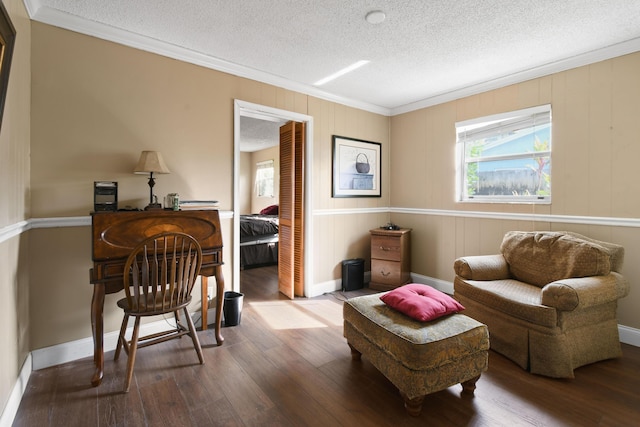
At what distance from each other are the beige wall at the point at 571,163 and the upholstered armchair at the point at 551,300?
1.21ft

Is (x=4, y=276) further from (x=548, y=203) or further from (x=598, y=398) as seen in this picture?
(x=548, y=203)

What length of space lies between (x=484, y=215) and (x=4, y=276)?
400cm

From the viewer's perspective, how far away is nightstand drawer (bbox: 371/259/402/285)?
388 centimetres

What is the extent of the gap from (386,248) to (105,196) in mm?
3017

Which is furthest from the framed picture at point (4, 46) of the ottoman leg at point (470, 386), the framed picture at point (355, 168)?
the framed picture at point (355, 168)

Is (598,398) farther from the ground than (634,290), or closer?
closer

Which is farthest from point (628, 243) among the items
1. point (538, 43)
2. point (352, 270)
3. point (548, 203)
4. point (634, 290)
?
point (352, 270)

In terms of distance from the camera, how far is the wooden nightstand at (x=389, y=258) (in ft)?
12.7

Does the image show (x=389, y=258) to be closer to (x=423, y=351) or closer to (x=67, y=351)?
(x=423, y=351)

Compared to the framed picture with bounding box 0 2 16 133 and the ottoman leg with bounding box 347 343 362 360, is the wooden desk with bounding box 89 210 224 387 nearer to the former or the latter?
the framed picture with bounding box 0 2 16 133

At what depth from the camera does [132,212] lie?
219 centimetres

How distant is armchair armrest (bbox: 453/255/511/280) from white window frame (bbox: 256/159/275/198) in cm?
560

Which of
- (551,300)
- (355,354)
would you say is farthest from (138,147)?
(551,300)

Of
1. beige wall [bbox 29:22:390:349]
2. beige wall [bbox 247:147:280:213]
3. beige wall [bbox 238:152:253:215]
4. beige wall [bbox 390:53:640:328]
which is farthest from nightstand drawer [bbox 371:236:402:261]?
beige wall [bbox 238:152:253:215]
